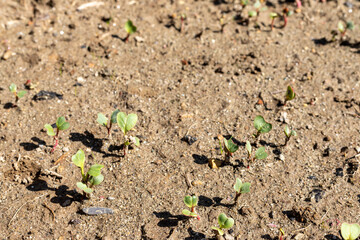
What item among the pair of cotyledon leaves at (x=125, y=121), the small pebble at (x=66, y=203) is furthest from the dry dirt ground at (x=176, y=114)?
the pair of cotyledon leaves at (x=125, y=121)

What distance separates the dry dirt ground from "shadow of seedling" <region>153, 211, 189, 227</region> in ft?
0.03

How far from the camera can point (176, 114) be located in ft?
10.6

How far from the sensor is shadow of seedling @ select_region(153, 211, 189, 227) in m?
2.52

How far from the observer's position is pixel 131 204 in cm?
262

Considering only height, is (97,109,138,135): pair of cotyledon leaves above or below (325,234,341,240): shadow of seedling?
above

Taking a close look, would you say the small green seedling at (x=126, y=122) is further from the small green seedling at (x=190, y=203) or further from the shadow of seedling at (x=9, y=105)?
the shadow of seedling at (x=9, y=105)

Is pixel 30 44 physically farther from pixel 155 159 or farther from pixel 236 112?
pixel 236 112

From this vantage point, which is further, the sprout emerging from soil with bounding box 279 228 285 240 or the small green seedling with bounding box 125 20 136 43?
the small green seedling with bounding box 125 20 136 43

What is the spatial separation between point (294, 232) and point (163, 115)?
148 centimetres

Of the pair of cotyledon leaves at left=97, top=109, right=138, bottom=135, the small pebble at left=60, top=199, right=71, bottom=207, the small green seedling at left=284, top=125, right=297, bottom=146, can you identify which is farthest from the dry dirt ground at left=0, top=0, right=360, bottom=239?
the pair of cotyledon leaves at left=97, top=109, right=138, bottom=135

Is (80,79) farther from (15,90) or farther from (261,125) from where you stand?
(261,125)

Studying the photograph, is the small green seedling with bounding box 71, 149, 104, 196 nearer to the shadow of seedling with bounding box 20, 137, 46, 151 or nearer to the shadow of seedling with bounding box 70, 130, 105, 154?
the shadow of seedling with bounding box 70, 130, 105, 154

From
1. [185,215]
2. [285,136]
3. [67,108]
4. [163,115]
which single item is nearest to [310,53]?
[285,136]

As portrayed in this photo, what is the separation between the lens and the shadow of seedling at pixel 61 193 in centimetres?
262
